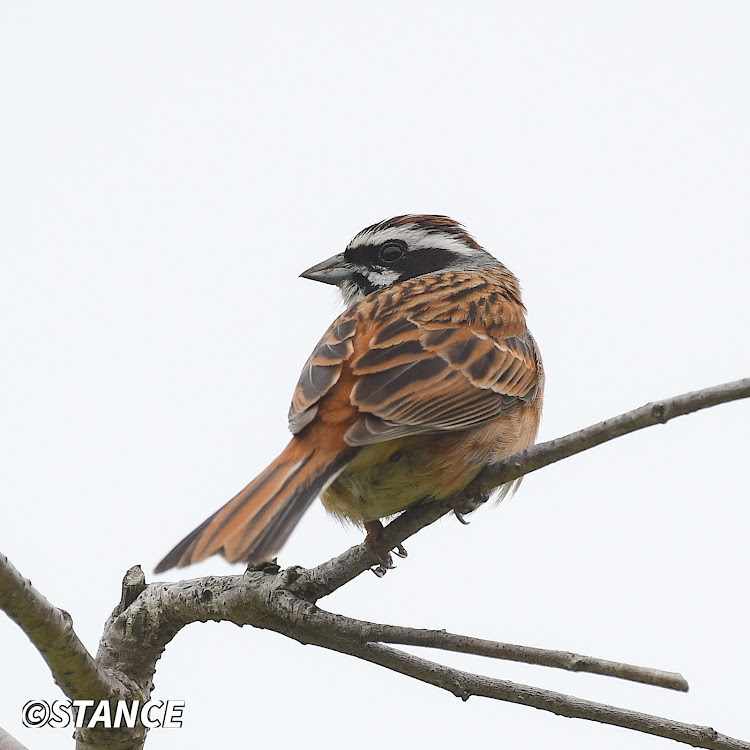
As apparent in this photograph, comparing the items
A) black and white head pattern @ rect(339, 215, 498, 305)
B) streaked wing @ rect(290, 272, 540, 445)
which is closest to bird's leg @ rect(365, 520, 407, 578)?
streaked wing @ rect(290, 272, 540, 445)

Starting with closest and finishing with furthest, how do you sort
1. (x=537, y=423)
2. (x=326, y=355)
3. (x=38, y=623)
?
(x=38, y=623) → (x=326, y=355) → (x=537, y=423)

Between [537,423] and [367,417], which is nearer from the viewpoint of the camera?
[367,417]

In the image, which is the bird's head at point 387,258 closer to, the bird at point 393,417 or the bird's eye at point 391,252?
the bird's eye at point 391,252

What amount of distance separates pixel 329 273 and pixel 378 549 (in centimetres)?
278

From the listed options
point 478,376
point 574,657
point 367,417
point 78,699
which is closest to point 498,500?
point 478,376

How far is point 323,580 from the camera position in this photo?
4.47m

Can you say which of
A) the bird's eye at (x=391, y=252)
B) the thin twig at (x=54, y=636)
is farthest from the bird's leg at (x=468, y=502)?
the bird's eye at (x=391, y=252)

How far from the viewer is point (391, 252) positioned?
7070mm

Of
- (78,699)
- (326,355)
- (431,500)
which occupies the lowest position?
(78,699)

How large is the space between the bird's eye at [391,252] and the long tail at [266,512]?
254 cm

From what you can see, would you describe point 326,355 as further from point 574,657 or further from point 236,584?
point 574,657

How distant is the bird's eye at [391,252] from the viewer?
705cm

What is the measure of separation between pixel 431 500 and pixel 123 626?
4.97 ft

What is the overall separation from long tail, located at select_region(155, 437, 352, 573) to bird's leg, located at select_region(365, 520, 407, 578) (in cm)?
36
